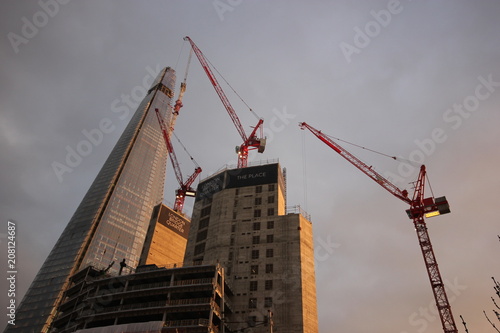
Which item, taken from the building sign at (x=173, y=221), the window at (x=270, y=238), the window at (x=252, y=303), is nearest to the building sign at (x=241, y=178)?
the window at (x=270, y=238)

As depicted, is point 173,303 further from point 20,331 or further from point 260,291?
point 20,331

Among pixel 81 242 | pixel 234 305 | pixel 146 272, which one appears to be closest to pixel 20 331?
pixel 81 242

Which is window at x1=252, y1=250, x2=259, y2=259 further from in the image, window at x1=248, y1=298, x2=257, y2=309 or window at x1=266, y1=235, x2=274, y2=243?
window at x1=248, y1=298, x2=257, y2=309

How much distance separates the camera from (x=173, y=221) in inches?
5876

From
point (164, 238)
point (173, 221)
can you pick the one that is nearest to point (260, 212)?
point (164, 238)

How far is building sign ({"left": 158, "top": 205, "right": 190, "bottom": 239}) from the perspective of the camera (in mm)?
144663

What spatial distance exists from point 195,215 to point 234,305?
33783 millimetres

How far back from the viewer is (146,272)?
79312 millimetres

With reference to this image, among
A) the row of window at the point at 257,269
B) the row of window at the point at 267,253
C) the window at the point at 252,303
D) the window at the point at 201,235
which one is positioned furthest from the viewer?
the window at the point at 201,235

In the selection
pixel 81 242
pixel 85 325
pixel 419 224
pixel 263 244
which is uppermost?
pixel 81 242

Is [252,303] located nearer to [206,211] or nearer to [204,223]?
[204,223]

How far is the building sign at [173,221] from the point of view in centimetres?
14466

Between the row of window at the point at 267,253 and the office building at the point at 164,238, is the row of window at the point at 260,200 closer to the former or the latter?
the row of window at the point at 267,253

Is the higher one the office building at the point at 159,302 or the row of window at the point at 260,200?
the row of window at the point at 260,200
